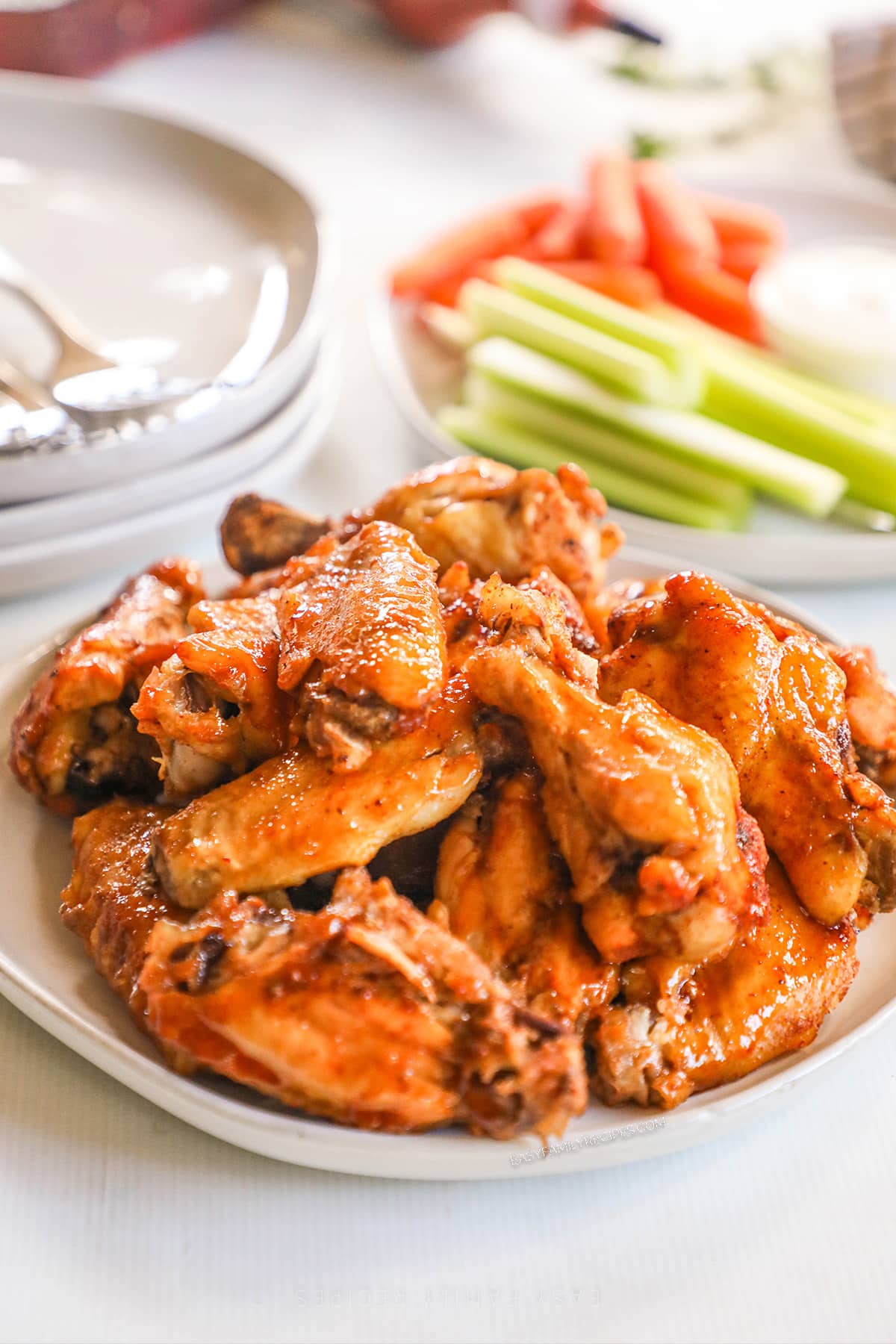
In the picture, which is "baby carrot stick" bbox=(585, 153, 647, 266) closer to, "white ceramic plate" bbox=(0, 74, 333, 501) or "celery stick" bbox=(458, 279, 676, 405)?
"celery stick" bbox=(458, 279, 676, 405)

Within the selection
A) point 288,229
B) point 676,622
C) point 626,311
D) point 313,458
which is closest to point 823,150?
point 626,311

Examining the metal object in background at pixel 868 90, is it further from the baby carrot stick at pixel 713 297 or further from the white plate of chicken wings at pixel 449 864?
the white plate of chicken wings at pixel 449 864

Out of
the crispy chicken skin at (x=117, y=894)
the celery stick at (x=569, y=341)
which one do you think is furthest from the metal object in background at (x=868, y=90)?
the crispy chicken skin at (x=117, y=894)

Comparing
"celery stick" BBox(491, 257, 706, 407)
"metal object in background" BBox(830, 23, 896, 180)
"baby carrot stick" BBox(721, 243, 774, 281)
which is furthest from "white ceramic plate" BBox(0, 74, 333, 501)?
"metal object in background" BBox(830, 23, 896, 180)

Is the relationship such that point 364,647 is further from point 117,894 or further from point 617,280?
point 617,280

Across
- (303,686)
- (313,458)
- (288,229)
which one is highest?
(303,686)

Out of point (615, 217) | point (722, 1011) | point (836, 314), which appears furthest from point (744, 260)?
point (722, 1011)

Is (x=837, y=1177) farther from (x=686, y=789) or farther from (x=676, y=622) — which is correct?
(x=676, y=622)
